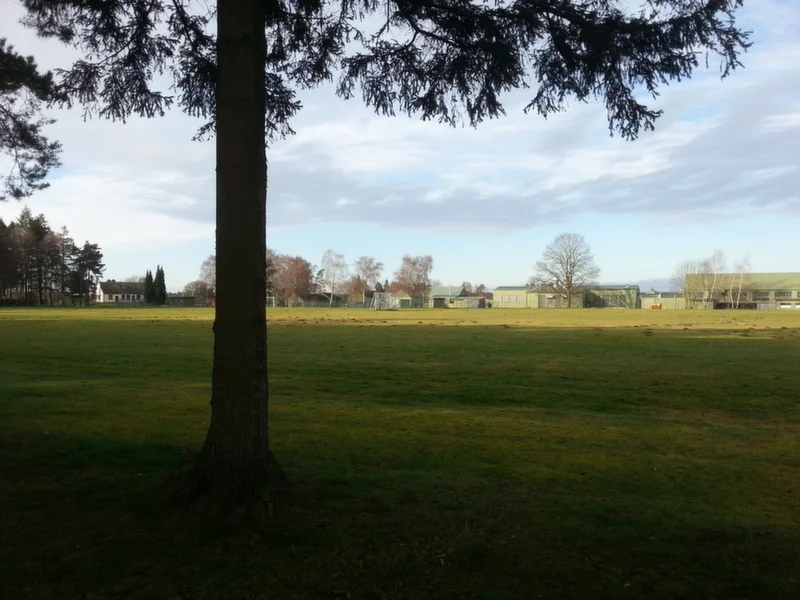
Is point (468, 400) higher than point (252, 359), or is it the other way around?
point (252, 359)

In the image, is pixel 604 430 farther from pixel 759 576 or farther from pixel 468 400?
pixel 759 576

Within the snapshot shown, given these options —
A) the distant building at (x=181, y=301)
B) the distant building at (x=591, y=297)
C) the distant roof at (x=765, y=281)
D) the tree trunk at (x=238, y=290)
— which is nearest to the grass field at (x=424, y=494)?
the tree trunk at (x=238, y=290)

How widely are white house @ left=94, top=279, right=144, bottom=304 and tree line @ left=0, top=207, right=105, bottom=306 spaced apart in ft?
136

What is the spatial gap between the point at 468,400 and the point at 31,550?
36.1ft

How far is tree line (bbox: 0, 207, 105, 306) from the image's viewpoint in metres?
106

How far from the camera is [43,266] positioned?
382 feet

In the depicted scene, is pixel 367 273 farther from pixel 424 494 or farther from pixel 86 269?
pixel 424 494

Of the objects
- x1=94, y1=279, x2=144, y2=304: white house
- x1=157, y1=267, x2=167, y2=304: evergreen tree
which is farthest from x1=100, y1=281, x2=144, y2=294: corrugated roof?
x1=157, y1=267, x2=167, y2=304: evergreen tree

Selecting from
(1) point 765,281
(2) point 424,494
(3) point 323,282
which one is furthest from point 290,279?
(2) point 424,494

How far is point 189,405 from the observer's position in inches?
509

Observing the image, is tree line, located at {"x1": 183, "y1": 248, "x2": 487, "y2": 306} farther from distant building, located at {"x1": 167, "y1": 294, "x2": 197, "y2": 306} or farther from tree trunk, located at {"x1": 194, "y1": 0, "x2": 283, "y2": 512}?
tree trunk, located at {"x1": 194, "y1": 0, "x2": 283, "y2": 512}

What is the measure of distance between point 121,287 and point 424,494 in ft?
623

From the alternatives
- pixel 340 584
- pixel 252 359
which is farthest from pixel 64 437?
pixel 340 584

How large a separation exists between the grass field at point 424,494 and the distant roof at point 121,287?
17329 cm
